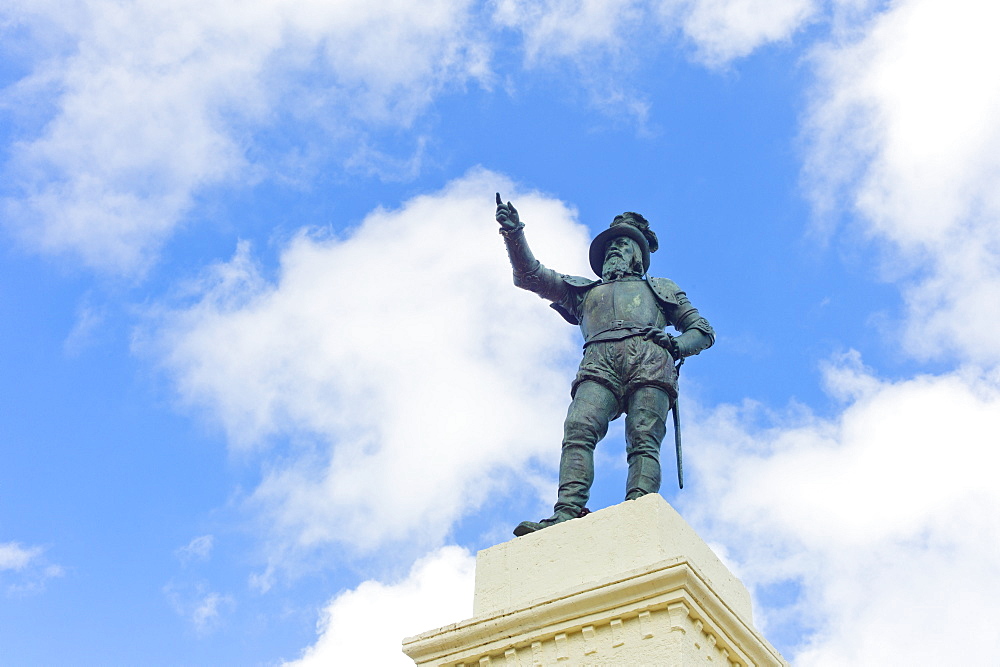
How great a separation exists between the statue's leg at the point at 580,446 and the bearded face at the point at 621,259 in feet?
4.43

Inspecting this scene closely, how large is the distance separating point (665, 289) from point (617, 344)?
2.97ft

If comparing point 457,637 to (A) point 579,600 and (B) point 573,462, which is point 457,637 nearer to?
(A) point 579,600

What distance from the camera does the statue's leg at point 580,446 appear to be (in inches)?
318

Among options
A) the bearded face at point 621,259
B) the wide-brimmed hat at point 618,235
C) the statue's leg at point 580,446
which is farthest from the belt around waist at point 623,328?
the wide-brimmed hat at point 618,235

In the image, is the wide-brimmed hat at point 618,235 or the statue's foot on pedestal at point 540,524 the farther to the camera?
the wide-brimmed hat at point 618,235

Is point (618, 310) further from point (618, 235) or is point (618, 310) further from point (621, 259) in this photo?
point (618, 235)

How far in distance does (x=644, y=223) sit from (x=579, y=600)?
4235 mm

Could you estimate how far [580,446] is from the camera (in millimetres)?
8398

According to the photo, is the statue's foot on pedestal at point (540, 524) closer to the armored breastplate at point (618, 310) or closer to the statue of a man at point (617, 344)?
the statue of a man at point (617, 344)

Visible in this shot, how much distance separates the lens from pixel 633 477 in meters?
8.21

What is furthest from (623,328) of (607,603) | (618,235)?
(607,603)

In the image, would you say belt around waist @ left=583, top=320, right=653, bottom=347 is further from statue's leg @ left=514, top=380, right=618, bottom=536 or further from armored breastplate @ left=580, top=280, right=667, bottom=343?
statue's leg @ left=514, top=380, right=618, bottom=536

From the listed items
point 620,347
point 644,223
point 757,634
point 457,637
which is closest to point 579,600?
point 457,637

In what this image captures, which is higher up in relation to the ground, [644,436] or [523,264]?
[523,264]
